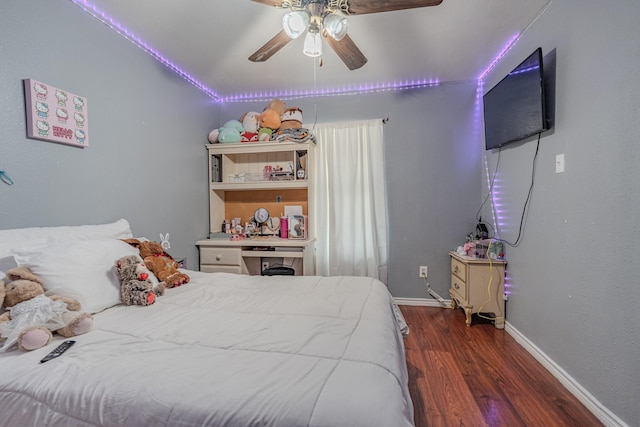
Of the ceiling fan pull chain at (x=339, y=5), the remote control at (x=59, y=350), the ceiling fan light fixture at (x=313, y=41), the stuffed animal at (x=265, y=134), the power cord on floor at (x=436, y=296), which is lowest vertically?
the power cord on floor at (x=436, y=296)

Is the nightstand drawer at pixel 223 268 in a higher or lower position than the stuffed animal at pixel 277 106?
lower

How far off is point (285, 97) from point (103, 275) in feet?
8.92

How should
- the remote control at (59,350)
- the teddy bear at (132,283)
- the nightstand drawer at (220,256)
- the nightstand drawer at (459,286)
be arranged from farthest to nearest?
the nightstand drawer at (220,256), the nightstand drawer at (459,286), the teddy bear at (132,283), the remote control at (59,350)

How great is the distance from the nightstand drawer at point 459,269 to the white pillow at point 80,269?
2.74 metres

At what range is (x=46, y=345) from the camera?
1032 mm

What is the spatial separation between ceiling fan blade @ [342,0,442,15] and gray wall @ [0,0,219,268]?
68.8 inches

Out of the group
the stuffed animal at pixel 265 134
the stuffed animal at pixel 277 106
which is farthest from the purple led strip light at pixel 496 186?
the stuffed animal at pixel 265 134

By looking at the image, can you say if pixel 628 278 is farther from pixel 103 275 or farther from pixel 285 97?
pixel 285 97

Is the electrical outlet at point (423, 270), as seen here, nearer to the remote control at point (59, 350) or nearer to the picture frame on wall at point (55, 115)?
the remote control at point (59, 350)

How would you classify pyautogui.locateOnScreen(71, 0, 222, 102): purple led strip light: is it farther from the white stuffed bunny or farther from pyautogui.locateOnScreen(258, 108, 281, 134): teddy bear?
the white stuffed bunny

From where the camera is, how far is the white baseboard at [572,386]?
55.1 inches

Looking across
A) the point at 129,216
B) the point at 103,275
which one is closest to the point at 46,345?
the point at 103,275

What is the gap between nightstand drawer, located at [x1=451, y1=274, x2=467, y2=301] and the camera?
2.65m

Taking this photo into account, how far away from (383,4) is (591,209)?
5.34 ft
